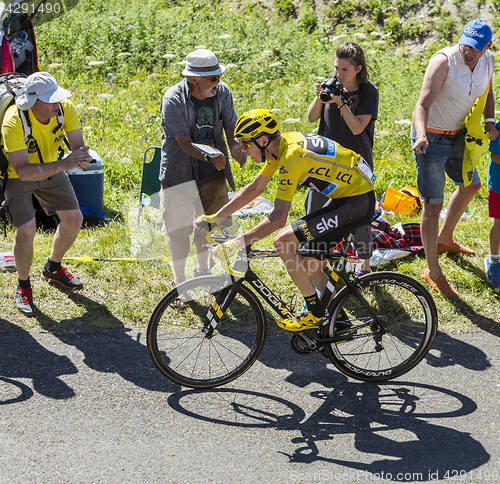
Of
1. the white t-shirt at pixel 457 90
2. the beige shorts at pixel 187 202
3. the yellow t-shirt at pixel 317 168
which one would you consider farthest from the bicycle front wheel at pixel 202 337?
the white t-shirt at pixel 457 90

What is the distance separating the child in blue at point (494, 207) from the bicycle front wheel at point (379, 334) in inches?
55.7

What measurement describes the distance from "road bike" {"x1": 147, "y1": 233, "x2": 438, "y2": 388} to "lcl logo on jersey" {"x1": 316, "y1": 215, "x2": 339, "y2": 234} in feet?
0.50

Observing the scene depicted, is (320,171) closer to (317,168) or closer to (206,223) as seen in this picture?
(317,168)

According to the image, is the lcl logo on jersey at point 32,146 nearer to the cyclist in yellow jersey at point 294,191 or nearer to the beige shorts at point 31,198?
the beige shorts at point 31,198

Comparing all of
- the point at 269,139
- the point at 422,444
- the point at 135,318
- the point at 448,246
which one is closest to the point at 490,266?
the point at 448,246

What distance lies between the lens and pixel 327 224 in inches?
161

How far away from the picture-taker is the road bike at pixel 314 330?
412cm

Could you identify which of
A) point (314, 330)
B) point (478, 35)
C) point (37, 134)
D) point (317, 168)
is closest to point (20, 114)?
point (37, 134)

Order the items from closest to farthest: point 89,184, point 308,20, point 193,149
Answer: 1. point 193,149
2. point 89,184
3. point 308,20

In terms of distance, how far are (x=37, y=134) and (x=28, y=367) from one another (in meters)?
1.92

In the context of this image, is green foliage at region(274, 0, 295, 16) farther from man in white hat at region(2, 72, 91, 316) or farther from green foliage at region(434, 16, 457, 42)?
man in white hat at region(2, 72, 91, 316)

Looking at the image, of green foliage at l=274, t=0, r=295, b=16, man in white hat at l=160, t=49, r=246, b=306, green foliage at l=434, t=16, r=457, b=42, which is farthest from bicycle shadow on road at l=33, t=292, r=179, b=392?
green foliage at l=274, t=0, r=295, b=16

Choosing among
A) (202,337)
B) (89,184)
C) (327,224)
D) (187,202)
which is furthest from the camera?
(89,184)

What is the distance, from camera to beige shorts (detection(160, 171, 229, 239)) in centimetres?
530
